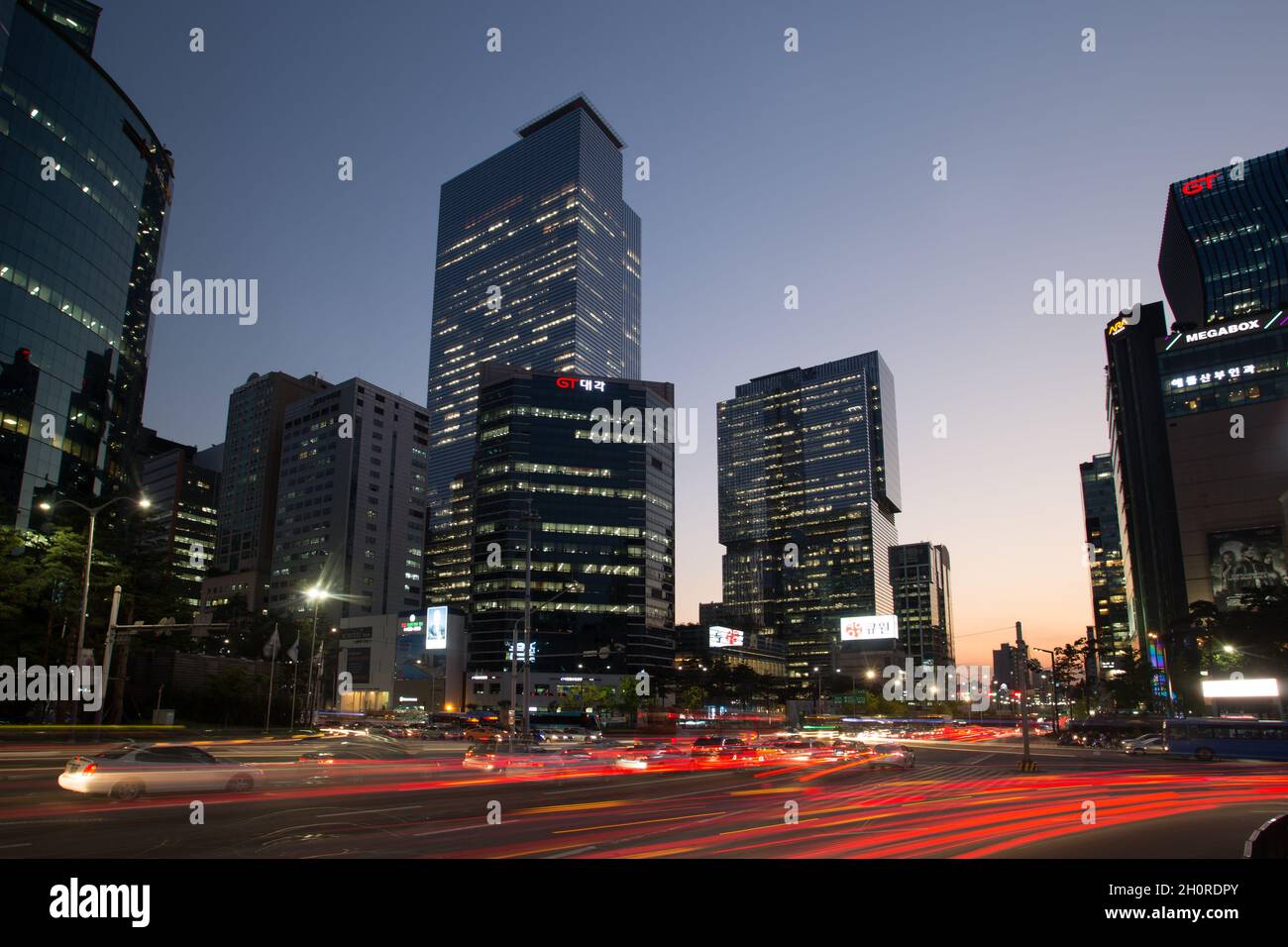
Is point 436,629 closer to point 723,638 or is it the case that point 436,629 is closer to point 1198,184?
point 723,638

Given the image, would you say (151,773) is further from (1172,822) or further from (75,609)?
(75,609)

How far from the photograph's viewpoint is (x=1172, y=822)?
19609 mm

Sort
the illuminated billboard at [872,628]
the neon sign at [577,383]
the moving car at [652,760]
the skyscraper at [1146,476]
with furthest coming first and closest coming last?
the neon sign at [577,383] → the illuminated billboard at [872,628] → the skyscraper at [1146,476] → the moving car at [652,760]

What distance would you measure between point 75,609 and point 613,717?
90424 mm

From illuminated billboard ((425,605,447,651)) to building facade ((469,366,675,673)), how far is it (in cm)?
2175

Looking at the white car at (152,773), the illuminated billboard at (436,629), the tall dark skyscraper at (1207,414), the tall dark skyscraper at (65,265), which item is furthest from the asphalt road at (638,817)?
the illuminated billboard at (436,629)

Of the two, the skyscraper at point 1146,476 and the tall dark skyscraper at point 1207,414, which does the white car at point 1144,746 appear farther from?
the skyscraper at point 1146,476

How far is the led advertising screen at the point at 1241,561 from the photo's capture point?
375 feet

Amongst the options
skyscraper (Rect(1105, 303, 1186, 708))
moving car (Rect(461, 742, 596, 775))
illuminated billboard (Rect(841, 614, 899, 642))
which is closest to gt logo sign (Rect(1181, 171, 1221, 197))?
skyscraper (Rect(1105, 303, 1186, 708))

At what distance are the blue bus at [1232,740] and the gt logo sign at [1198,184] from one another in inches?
5964

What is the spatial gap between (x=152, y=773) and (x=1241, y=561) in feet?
456

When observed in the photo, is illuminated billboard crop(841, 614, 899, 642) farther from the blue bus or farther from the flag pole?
the flag pole
